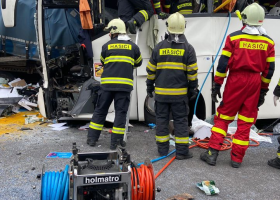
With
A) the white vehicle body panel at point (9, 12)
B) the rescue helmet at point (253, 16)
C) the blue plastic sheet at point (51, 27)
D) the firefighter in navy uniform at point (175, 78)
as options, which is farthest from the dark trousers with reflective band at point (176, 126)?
the blue plastic sheet at point (51, 27)

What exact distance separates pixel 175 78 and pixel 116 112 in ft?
3.44

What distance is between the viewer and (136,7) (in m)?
5.75

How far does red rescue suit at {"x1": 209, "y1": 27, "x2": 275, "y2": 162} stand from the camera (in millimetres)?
4230

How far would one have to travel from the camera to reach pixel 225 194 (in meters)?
3.64

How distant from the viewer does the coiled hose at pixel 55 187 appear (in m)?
2.71

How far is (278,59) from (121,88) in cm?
288

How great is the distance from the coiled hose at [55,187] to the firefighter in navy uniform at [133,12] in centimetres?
329

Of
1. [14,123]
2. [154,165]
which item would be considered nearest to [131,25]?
[154,165]

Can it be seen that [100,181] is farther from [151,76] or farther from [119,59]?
[119,59]

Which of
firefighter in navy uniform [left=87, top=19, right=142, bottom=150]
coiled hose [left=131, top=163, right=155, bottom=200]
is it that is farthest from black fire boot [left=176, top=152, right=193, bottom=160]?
coiled hose [left=131, top=163, right=155, bottom=200]

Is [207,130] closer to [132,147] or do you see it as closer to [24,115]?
[132,147]

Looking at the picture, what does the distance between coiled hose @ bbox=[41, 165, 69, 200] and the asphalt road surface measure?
311 mm

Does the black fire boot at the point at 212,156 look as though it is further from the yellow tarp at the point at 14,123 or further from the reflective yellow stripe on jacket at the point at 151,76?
the yellow tarp at the point at 14,123

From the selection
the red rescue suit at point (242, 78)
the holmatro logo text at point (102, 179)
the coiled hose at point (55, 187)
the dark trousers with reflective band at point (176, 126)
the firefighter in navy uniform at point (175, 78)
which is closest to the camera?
the holmatro logo text at point (102, 179)
